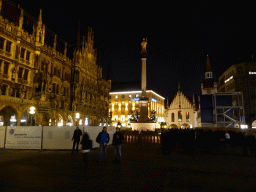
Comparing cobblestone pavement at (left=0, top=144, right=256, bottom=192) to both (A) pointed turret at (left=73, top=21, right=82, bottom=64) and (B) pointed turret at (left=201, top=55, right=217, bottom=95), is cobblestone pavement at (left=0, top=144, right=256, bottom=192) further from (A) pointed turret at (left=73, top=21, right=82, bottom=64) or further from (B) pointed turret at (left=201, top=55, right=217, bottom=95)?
(B) pointed turret at (left=201, top=55, right=217, bottom=95)

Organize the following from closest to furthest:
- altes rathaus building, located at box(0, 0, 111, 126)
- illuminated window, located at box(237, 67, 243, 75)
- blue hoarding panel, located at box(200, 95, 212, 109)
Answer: altes rathaus building, located at box(0, 0, 111, 126)
blue hoarding panel, located at box(200, 95, 212, 109)
illuminated window, located at box(237, 67, 243, 75)

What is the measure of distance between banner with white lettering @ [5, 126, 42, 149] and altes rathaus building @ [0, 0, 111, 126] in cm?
939

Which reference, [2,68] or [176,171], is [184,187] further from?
[2,68]

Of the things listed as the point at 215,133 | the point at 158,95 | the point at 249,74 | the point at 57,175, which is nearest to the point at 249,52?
the point at 249,74

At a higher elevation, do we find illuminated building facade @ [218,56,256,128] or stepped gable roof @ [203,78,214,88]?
stepped gable roof @ [203,78,214,88]

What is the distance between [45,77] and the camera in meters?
35.6

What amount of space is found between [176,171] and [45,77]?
32.1 m

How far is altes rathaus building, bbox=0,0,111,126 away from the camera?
28.6 m

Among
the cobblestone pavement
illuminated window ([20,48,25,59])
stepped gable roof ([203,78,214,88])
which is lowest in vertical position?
the cobblestone pavement

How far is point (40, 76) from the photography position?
1364 inches

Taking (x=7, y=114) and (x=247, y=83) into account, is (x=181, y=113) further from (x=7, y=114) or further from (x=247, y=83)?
(x=7, y=114)

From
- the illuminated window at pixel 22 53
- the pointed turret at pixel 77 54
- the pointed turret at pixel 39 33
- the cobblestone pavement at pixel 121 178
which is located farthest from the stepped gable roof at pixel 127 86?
the cobblestone pavement at pixel 121 178

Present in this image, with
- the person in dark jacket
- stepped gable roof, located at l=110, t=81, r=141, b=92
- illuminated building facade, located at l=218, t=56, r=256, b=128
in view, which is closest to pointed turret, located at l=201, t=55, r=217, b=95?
illuminated building facade, located at l=218, t=56, r=256, b=128

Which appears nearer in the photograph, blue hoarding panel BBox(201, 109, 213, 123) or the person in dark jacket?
the person in dark jacket
